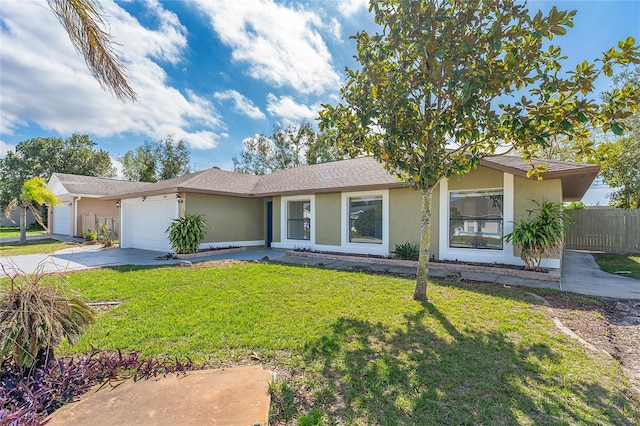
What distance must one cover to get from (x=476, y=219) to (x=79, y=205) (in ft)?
77.2

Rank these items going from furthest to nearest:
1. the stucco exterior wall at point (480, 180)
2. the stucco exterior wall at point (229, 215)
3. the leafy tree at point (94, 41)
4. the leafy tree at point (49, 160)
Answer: the leafy tree at point (49, 160) < the stucco exterior wall at point (229, 215) < the stucco exterior wall at point (480, 180) < the leafy tree at point (94, 41)

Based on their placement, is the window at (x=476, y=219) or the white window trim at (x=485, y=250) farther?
the window at (x=476, y=219)

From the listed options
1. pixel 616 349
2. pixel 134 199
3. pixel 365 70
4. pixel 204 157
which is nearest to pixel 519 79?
pixel 365 70

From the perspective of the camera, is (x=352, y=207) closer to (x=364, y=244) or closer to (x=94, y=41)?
(x=364, y=244)

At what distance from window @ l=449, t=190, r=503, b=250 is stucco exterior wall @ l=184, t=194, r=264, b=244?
9107mm

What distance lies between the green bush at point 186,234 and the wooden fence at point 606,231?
50.8ft

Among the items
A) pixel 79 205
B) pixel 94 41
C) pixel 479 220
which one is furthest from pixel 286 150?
pixel 94 41

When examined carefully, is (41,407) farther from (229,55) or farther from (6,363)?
(229,55)

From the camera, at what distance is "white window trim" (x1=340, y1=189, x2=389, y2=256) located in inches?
425

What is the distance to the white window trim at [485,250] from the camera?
336 inches

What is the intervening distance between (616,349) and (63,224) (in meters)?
28.9

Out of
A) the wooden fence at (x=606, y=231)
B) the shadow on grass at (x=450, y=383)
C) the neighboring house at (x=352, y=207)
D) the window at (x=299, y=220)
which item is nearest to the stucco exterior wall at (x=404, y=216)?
the neighboring house at (x=352, y=207)

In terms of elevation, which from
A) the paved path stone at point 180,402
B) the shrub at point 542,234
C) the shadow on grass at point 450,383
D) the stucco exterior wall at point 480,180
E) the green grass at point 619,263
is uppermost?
the stucco exterior wall at point 480,180

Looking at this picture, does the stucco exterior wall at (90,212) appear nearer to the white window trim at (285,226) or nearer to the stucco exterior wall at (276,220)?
the stucco exterior wall at (276,220)
